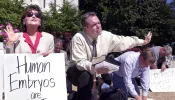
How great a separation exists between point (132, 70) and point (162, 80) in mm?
3743

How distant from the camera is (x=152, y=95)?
788cm

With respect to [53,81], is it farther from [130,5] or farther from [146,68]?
[130,5]

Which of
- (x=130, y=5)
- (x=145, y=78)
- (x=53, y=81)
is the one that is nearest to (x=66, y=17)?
(x=130, y=5)

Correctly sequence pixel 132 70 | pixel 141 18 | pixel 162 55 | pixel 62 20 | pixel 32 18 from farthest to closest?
pixel 141 18
pixel 62 20
pixel 162 55
pixel 132 70
pixel 32 18

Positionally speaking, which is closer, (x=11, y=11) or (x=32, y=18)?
(x=32, y=18)

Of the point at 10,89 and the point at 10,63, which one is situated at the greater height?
the point at 10,63

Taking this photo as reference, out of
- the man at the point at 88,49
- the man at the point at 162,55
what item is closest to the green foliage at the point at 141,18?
the man at the point at 162,55

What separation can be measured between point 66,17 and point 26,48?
11053 mm

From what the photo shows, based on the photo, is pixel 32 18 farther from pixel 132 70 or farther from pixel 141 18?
pixel 141 18

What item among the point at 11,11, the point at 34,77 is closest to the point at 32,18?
the point at 34,77

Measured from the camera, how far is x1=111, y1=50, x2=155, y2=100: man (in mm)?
4535

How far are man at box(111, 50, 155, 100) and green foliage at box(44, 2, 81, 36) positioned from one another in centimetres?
815

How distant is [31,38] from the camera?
3.91 meters

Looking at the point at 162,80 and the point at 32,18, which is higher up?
the point at 32,18
